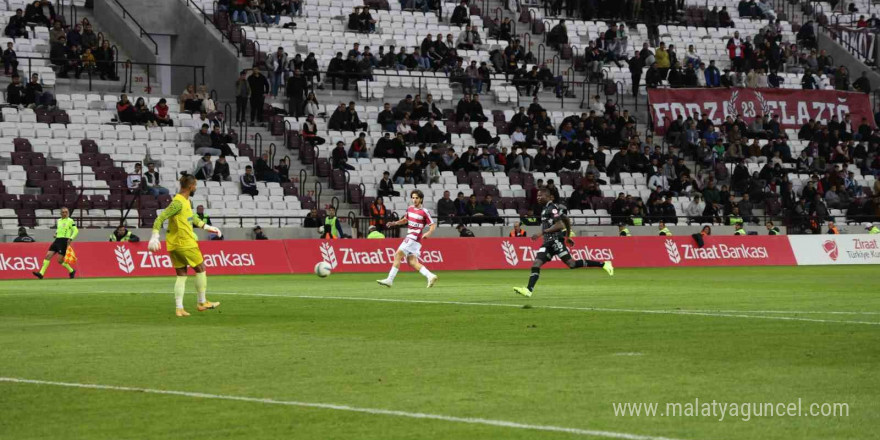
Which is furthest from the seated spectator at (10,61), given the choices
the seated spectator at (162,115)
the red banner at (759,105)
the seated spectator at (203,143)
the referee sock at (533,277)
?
the referee sock at (533,277)

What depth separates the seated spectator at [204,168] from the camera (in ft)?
139

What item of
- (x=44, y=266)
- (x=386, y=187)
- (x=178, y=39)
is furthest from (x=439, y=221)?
(x=44, y=266)

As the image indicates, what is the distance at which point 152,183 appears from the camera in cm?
4100

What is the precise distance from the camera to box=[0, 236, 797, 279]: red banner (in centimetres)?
3572

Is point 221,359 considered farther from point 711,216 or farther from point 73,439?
point 711,216

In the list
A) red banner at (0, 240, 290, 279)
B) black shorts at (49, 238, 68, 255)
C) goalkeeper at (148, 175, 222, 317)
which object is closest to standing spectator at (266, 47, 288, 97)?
red banner at (0, 240, 290, 279)

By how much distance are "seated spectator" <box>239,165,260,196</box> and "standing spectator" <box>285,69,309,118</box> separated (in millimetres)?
5805

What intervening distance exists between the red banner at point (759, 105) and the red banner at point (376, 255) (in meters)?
11.6

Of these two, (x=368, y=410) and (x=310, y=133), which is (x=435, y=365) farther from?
(x=310, y=133)

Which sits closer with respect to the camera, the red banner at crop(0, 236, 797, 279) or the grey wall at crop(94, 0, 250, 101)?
the red banner at crop(0, 236, 797, 279)

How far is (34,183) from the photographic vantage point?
3981 centimetres

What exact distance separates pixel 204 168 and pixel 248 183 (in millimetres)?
1450

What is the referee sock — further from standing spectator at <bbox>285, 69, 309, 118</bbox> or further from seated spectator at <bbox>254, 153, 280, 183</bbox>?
standing spectator at <bbox>285, 69, 309, 118</bbox>

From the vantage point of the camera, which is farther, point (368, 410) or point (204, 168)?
point (204, 168)
